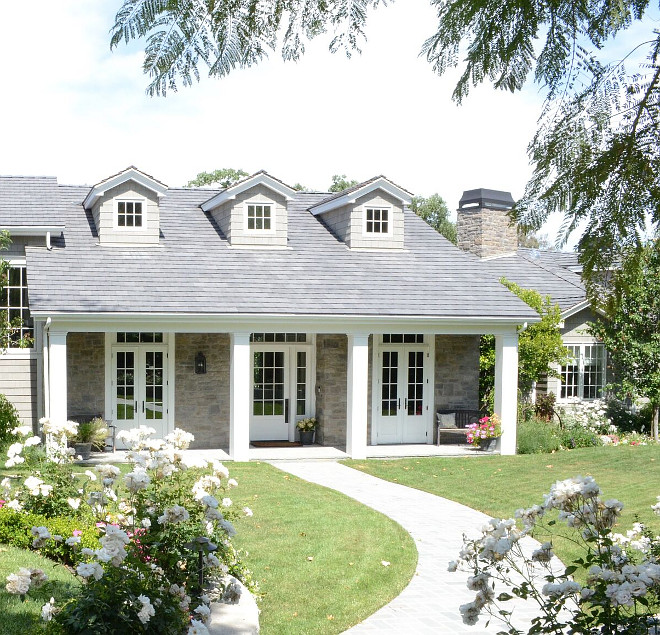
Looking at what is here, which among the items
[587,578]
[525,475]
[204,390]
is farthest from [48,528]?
[204,390]

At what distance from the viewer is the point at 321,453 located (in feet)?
63.6

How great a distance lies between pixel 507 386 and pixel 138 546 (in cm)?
1412

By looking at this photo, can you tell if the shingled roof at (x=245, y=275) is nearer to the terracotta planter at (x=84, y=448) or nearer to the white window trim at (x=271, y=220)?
the white window trim at (x=271, y=220)

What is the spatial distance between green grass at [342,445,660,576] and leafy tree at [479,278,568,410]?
9.25 feet

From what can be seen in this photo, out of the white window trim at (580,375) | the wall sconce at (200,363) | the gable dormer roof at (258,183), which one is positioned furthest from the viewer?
the white window trim at (580,375)

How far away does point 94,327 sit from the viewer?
17.3 m

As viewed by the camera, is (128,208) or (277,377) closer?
(128,208)

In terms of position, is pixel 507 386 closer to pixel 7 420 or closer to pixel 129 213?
pixel 129 213

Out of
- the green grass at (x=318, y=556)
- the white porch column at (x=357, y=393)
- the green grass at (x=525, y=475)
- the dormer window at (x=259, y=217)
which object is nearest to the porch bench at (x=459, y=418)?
the green grass at (x=525, y=475)

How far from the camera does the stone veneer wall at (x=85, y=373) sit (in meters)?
18.9

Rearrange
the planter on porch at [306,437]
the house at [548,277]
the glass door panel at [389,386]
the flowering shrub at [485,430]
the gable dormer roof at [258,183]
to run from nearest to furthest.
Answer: the flowering shrub at [485,430]
the gable dormer roof at [258,183]
the planter on porch at [306,437]
the glass door panel at [389,386]
the house at [548,277]

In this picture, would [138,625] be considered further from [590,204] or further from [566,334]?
[566,334]

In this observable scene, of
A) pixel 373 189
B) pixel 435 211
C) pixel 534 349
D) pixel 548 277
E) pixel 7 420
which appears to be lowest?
pixel 7 420

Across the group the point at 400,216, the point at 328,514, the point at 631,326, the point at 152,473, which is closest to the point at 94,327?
the point at 328,514
